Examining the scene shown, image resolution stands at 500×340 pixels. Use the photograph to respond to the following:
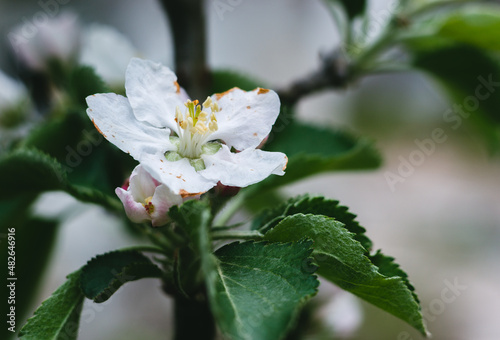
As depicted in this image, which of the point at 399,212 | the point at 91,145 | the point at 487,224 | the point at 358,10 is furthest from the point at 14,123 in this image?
the point at 487,224

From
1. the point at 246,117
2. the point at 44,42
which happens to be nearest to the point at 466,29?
the point at 246,117

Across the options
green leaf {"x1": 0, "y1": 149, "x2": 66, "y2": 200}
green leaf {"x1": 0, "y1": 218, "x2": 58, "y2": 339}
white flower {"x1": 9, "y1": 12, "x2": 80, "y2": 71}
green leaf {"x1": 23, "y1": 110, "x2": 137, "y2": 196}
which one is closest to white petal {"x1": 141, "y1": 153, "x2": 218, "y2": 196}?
green leaf {"x1": 0, "y1": 149, "x2": 66, "y2": 200}

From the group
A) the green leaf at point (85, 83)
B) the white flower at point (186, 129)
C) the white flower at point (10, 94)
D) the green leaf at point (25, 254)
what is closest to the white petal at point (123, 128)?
the white flower at point (186, 129)

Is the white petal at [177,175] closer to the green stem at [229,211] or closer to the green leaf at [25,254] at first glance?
the green stem at [229,211]

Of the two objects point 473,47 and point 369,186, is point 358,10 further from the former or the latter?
point 369,186

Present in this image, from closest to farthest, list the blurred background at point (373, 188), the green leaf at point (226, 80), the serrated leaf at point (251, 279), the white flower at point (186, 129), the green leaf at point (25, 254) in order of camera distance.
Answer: the serrated leaf at point (251, 279) < the white flower at point (186, 129) < the green leaf at point (25, 254) < the green leaf at point (226, 80) < the blurred background at point (373, 188)

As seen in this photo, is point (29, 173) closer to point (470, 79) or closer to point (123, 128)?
point (123, 128)

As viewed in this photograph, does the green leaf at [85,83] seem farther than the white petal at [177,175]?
Yes

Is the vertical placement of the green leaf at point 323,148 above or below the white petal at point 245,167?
below
